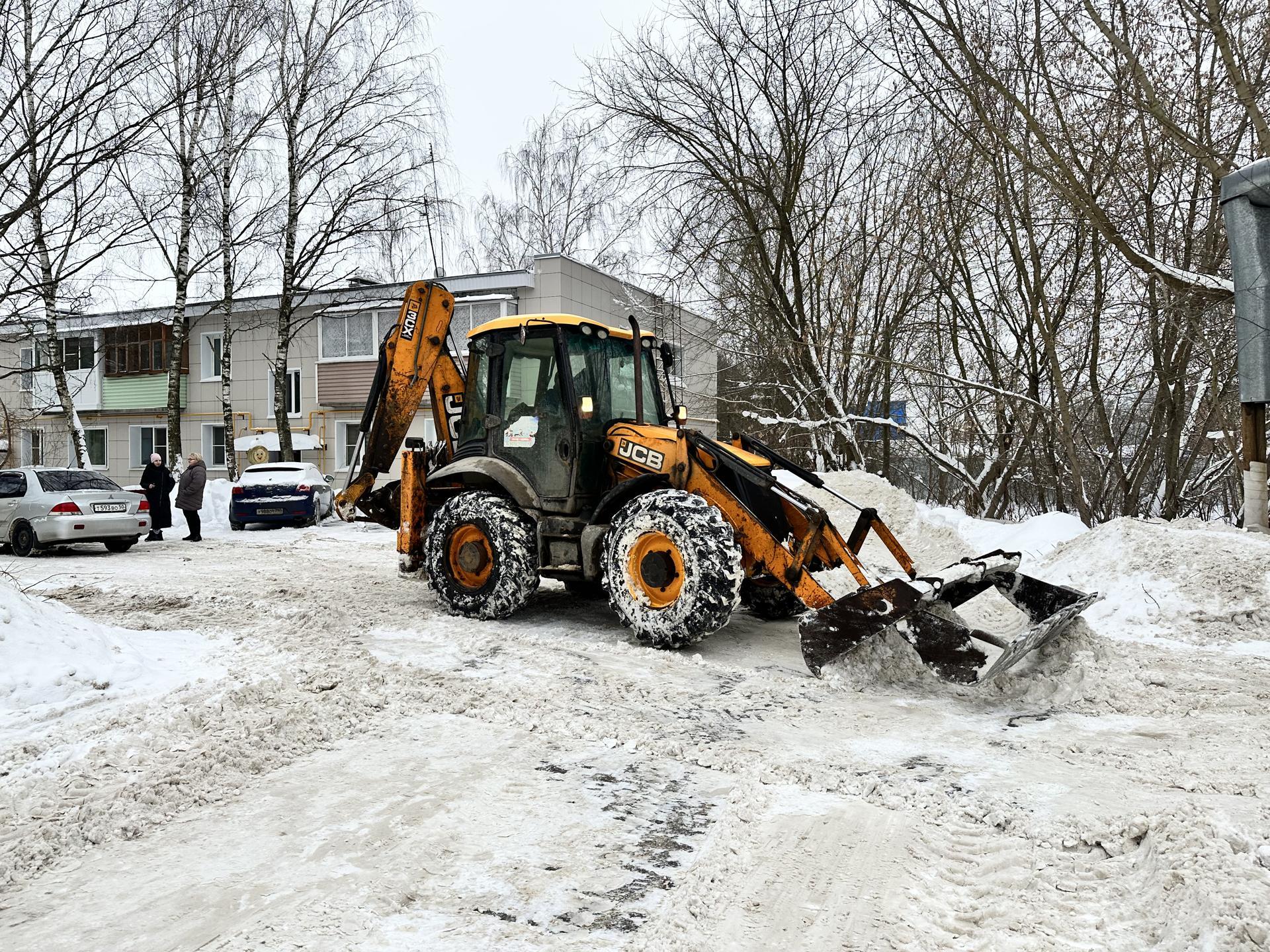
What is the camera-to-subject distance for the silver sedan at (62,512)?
1374 centimetres

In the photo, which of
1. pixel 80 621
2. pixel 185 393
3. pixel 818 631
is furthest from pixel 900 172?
pixel 185 393

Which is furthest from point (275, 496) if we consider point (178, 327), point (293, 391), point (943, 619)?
point (943, 619)

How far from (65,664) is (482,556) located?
3498 mm

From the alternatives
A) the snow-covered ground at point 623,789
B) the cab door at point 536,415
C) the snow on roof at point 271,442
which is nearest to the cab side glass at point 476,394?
the cab door at point 536,415

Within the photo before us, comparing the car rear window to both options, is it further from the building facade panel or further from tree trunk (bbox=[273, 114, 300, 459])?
the building facade panel

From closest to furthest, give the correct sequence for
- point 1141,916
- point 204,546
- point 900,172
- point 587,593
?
point 1141,916, point 587,593, point 900,172, point 204,546

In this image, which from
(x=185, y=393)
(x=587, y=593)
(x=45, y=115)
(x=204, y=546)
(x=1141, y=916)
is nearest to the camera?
(x=1141, y=916)

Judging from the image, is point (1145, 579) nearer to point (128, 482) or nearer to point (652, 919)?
point (652, 919)

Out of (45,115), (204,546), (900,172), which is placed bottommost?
(204,546)

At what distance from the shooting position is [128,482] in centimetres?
2994

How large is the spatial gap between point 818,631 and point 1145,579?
3.81 metres

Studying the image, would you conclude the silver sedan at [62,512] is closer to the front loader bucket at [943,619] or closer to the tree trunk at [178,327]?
the tree trunk at [178,327]

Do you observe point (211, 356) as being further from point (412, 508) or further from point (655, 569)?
point (655, 569)

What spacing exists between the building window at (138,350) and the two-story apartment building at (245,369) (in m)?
0.04
